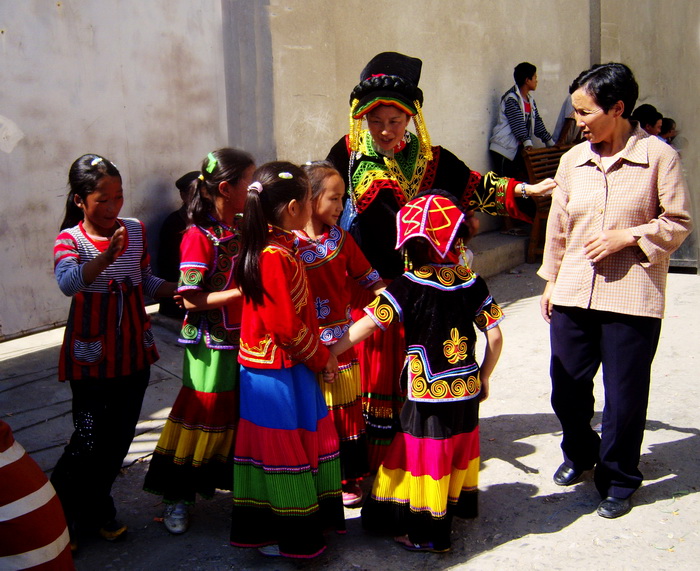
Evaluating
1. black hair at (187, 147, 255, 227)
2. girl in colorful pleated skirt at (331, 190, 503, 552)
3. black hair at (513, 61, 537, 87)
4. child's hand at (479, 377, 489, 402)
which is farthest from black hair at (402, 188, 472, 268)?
black hair at (513, 61, 537, 87)

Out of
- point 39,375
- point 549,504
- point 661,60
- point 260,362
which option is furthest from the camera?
point 661,60

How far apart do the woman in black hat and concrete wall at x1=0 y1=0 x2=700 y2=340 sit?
2.27 meters

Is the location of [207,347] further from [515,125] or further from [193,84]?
[515,125]

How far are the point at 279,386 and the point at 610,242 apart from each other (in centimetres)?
150

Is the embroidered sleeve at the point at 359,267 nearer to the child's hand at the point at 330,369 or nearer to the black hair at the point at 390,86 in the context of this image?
the child's hand at the point at 330,369

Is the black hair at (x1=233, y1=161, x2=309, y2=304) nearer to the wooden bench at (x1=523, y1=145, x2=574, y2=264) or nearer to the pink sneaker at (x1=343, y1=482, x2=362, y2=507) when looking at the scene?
the pink sneaker at (x1=343, y1=482, x2=362, y2=507)

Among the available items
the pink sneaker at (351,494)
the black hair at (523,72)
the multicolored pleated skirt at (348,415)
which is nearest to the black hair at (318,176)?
the multicolored pleated skirt at (348,415)

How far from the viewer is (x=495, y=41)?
30.1 ft

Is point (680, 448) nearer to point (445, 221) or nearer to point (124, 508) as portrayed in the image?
point (445, 221)

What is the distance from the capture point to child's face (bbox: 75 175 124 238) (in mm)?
3062

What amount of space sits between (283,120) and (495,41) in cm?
391

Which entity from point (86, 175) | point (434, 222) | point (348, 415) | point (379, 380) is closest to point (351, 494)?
point (348, 415)

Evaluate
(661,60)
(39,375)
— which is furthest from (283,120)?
(661,60)

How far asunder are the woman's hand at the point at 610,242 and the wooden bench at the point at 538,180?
18.0 feet
